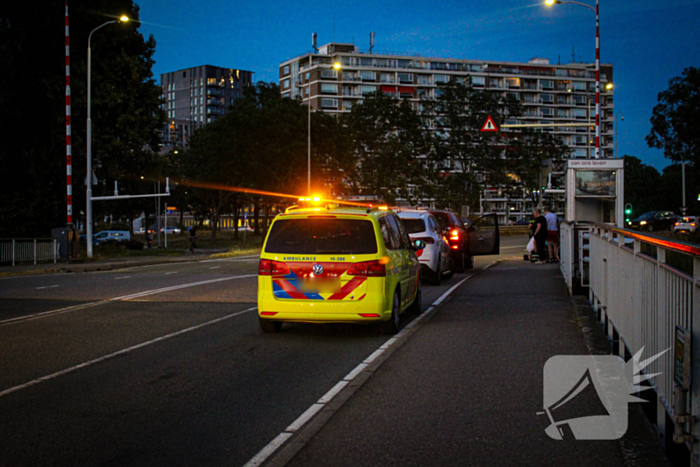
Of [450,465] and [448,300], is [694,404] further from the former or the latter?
[448,300]

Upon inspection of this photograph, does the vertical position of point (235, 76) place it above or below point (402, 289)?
above

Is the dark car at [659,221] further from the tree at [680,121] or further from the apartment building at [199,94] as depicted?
the apartment building at [199,94]

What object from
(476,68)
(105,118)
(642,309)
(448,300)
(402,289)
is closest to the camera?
(642,309)

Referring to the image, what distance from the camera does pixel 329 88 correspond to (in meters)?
117

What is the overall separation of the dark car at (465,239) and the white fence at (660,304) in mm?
11975

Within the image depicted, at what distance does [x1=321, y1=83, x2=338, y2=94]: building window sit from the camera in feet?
384

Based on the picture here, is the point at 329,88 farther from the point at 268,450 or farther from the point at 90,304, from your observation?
the point at 268,450

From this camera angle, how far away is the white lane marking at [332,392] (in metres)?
6.22

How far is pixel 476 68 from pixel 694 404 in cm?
12636

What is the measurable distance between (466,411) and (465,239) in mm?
15620

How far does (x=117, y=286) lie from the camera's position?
57.0 ft

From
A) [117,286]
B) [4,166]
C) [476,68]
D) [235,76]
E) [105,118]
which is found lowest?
[117,286]

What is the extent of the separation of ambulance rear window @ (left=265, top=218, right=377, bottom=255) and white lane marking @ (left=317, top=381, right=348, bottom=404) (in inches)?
105

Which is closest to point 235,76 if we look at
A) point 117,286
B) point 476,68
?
point 476,68
